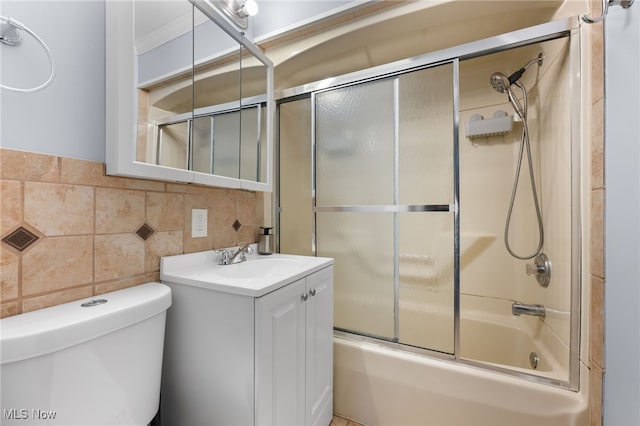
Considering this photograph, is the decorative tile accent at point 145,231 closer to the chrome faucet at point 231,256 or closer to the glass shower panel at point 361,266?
the chrome faucet at point 231,256

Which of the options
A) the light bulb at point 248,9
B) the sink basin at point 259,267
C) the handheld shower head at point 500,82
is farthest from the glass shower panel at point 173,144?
the handheld shower head at point 500,82

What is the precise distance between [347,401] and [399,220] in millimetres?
1046

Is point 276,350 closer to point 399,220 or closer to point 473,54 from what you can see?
point 399,220

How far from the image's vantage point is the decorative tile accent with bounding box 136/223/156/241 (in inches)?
38.6

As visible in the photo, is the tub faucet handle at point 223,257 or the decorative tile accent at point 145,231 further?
the tub faucet handle at point 223,257

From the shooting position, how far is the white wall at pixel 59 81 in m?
0.70

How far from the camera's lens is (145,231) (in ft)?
3.27

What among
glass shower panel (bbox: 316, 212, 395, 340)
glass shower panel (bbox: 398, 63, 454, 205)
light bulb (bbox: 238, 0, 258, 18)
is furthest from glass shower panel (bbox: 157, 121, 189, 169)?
glass shower panel (bbox: 398, 63, 454, 205)

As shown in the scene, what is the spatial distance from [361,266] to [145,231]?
1.22m

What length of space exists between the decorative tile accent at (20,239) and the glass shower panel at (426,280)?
154 cm

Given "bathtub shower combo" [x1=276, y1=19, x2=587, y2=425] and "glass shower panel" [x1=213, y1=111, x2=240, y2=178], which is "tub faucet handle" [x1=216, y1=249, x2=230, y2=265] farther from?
"bathtub shower combo" [x1=276, y1=19, x2=587, y2=425]

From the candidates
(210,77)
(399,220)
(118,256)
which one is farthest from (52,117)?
(399,220)

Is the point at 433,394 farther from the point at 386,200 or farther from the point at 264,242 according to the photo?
the point at 264,242

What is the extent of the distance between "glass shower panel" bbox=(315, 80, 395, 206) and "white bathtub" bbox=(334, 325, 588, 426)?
880 millimetres
